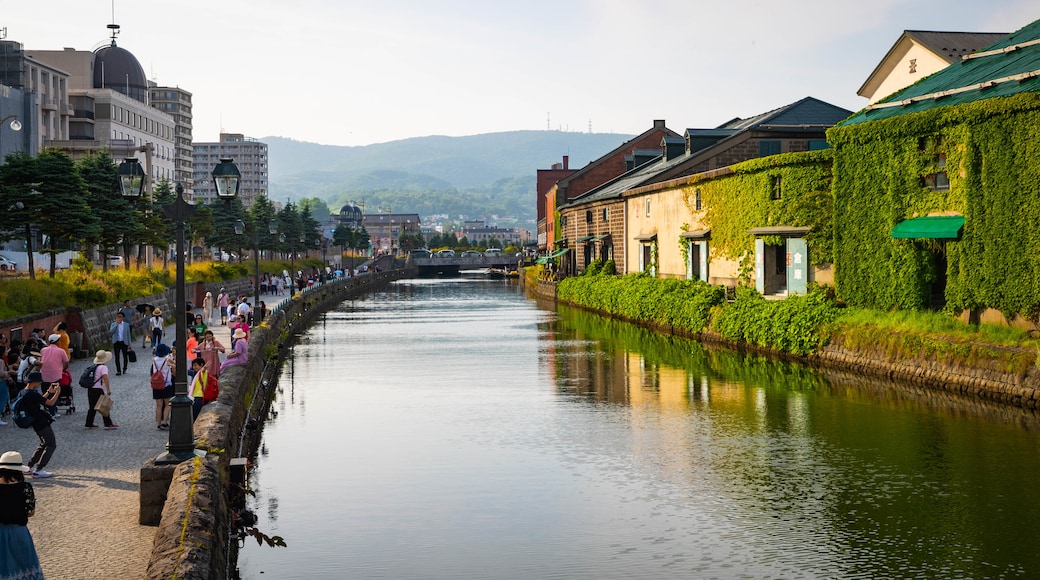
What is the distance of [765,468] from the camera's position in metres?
20.0

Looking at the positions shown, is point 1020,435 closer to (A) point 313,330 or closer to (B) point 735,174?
(B) point 735,174

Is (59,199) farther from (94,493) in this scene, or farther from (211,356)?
(94,493)

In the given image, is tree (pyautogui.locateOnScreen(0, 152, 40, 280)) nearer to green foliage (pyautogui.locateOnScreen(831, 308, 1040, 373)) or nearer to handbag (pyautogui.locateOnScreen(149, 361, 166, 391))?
handbag (pyautogui.locateOnScreen(149, 361, 166, 391))

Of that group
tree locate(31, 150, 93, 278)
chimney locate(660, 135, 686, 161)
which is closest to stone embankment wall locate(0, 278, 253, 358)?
tree locate(31, 150, 93, 278)

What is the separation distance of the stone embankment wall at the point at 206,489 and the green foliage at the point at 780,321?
1823 centimetres

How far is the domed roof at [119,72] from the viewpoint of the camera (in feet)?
474

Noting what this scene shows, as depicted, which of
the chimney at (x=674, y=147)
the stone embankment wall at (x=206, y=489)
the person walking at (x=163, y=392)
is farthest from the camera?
the chimney at (x=674, y=147)

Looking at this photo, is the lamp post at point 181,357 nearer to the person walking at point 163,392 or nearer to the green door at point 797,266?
the person walking at point 163,392

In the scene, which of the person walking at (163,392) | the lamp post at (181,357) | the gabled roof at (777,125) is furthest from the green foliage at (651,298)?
the person walking at (163,392)

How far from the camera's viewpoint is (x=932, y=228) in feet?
107

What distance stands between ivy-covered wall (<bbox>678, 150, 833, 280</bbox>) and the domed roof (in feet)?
373

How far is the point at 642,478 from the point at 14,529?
11.5m

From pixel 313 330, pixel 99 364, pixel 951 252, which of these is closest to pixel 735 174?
pixel 951 252

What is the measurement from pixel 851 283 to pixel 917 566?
24.7 m
